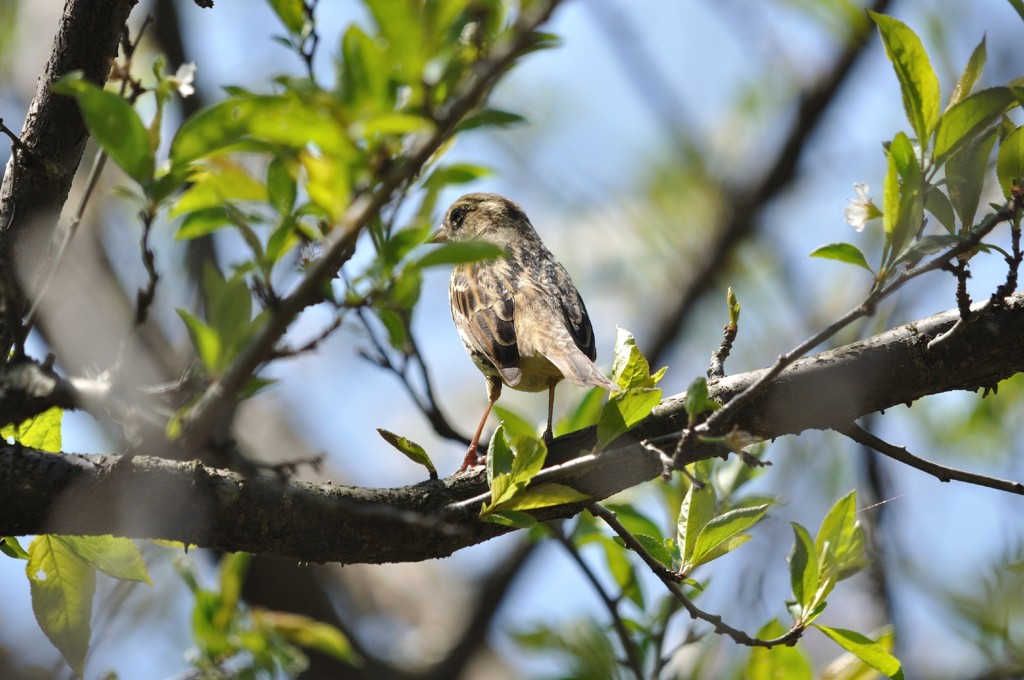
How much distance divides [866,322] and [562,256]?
4.20 m

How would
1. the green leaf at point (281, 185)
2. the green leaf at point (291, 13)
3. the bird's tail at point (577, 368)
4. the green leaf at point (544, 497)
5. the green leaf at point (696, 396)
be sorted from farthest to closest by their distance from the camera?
the bird's tail at point (577, 368), the green leaf at point (544, 497), the green leaf at point (291, 13), the green leaf at point (696, 396), the green leaf at point (281, 185)

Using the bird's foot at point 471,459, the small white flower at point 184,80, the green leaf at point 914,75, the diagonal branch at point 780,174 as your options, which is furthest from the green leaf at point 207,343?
the diagonal branch at point 780,174

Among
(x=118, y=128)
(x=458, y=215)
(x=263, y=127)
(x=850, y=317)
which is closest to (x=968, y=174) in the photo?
(x=850, y=317)

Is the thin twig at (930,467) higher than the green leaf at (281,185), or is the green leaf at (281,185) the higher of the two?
the green leaf at (281,185)

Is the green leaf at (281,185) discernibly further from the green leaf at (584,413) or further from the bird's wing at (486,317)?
the bird's wing at (486,317)

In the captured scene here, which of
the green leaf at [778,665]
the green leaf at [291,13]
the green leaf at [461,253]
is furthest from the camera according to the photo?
the green leaf at [778,665]

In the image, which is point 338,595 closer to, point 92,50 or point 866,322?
point 866,322

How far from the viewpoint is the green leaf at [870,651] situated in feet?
8.64

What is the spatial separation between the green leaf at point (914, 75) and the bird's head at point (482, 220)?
4120 millimetres

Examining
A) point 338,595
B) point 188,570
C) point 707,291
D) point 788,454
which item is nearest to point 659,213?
point 707,291

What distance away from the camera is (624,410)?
8.02 ft

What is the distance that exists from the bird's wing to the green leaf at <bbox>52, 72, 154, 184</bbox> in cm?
265

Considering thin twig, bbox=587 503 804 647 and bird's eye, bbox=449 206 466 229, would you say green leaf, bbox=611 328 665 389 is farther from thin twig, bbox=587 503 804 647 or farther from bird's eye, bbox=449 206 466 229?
bird's eye, bbox=449 206 466 229

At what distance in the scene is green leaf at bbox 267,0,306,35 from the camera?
225cm
